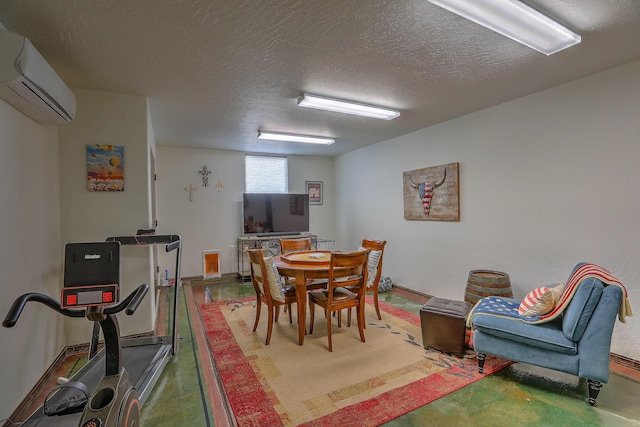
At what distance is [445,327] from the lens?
2643 mm

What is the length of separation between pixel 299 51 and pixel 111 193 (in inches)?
87.7

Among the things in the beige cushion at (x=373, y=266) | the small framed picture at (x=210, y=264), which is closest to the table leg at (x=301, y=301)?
the beige cushion at (x=373, y=266)

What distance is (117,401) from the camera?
4.55 feet

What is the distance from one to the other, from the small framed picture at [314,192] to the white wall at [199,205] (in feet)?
4.81

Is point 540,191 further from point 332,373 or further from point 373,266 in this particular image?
point 332,373

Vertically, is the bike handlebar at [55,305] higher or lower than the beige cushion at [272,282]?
higher

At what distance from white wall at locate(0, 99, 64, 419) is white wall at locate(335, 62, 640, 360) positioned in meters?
4.25

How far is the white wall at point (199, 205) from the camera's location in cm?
530

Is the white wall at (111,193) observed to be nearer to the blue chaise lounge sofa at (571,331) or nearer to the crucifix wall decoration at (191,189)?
the crucifix wall decoration at (191,189)

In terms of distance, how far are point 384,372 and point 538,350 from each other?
1120 mm

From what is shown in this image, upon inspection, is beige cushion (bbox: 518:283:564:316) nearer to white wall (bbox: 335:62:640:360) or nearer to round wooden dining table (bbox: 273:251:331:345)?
white wall (bbox: 335:62:640:360)

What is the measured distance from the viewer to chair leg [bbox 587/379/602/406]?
196 centimetres

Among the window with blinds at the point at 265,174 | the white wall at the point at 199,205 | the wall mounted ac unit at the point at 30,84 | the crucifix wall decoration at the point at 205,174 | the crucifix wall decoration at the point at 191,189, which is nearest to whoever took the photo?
the wall mounted ac unit at the point at 30,84

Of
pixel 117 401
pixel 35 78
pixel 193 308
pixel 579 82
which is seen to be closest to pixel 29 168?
pixel 35 78
